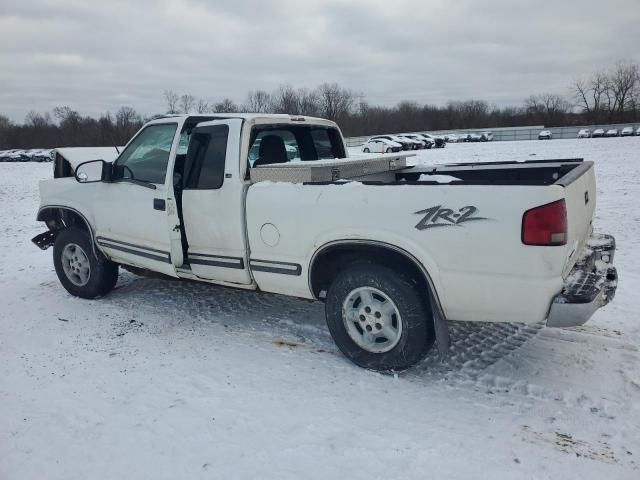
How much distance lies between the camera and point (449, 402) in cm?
360

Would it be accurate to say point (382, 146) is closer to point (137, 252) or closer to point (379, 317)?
point (137, 252)

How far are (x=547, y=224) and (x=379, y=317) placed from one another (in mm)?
1430

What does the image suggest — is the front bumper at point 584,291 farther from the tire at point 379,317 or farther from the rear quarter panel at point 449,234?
the tire at point 379,317

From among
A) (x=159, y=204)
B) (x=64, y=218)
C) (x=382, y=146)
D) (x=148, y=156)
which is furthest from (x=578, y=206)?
(x=382, y=146)

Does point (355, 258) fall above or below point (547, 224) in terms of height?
below

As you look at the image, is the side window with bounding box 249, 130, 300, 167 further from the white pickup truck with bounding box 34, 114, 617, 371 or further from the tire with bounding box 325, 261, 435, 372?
the tire with bounding box 325, 261, 435, 372

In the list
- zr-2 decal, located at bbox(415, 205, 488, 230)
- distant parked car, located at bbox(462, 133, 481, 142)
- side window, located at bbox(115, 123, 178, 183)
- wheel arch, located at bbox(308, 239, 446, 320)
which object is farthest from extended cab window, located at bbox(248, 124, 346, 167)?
distant parked car, located at bbox(462, 133, 481, 142)

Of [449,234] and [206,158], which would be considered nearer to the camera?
[449,234]

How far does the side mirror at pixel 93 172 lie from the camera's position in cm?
534

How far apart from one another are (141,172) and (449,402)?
3733 millimetres

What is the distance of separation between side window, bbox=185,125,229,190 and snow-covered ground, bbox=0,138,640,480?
1.44 meters

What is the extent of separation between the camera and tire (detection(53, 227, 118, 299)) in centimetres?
582

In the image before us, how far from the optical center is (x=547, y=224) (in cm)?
317

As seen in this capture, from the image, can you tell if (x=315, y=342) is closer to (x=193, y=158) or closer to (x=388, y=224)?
(x=388, y=224)
